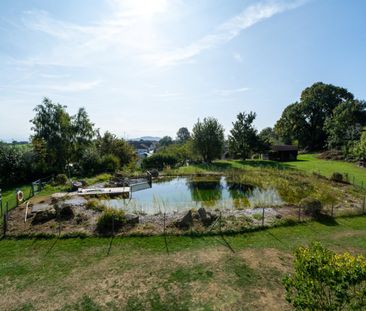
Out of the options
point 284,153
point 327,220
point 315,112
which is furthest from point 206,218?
point 315,112

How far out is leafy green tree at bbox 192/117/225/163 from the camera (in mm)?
35875

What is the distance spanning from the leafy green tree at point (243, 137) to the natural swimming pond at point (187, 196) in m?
13.3

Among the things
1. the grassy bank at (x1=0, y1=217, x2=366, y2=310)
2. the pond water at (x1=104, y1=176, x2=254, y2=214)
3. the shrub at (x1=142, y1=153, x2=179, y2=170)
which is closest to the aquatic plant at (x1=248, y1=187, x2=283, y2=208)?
the pond water at (x1=104, y1=176, x2=254, y2=214)

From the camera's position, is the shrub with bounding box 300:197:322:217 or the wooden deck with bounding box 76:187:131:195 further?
the wooden deck with bounding box 76:187:131:195

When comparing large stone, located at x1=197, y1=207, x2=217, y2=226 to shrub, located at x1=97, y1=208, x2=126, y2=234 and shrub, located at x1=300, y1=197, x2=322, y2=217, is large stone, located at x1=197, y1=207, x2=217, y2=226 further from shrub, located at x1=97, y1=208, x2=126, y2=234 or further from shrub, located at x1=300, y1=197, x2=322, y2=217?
shrub, located at x1=300, y1=197, x2=322, y2=217

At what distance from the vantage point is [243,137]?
38062mm

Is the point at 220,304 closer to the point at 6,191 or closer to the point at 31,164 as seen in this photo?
the point at 6,191

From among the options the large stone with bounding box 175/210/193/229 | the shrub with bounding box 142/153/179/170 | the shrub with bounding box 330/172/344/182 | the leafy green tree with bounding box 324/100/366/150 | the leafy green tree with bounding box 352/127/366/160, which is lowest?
the large stone with bounding box 175/210/193/229

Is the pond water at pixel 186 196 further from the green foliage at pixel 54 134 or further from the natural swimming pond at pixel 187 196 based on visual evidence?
the green foliage at pixel 54 134

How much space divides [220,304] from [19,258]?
6.83m

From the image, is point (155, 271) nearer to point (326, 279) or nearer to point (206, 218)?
point (206, 218)

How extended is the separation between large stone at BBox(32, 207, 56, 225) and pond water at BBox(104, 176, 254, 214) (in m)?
3.72

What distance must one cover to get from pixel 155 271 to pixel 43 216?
703 cm

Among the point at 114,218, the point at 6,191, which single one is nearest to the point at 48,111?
the point at 6,191
